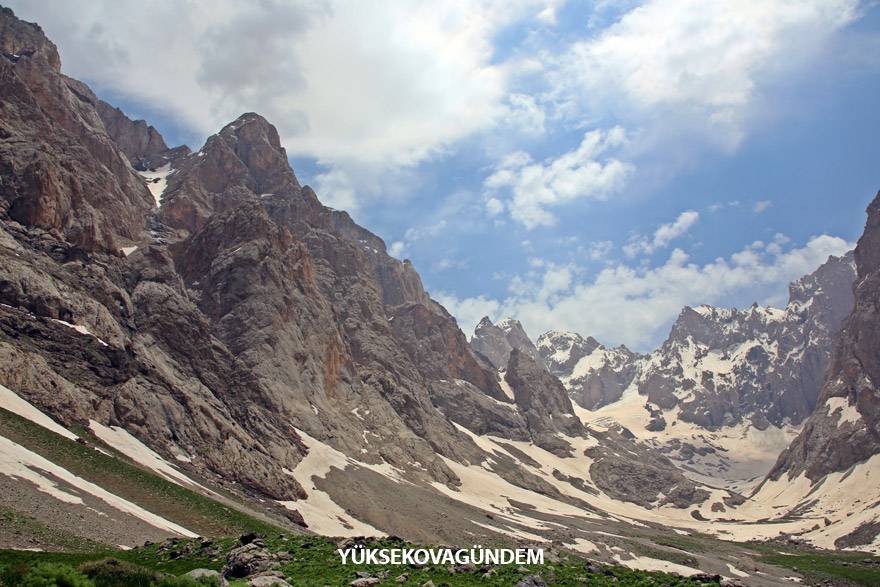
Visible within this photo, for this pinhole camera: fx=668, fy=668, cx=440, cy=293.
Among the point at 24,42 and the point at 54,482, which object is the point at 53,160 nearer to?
the point at 54,482

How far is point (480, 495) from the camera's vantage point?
156 metres

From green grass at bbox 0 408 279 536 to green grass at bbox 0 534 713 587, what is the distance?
2324cm

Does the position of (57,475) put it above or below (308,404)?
below

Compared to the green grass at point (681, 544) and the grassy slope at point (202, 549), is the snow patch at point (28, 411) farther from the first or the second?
the green grass at point (681, 544)

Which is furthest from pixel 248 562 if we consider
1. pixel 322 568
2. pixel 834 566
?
pixel 834 566

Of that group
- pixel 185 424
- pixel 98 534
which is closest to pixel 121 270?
pixel 185 424

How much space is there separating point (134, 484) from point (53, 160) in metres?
77.2

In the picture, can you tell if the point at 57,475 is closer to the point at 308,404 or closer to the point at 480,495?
the point at 308,404

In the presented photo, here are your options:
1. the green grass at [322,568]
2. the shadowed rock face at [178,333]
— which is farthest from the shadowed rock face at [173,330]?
the green grass at [322,568]

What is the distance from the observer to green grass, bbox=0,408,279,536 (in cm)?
5919

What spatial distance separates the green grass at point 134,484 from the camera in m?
59.2

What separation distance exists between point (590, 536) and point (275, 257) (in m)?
91.5

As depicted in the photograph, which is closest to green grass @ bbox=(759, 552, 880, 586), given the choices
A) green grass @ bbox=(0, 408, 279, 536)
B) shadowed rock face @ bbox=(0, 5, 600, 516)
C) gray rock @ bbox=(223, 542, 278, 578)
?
shadowed rock face @ bbox=(0, 5, 600, 516)

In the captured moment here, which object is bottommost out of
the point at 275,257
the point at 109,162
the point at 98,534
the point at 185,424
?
the point at 98,534
